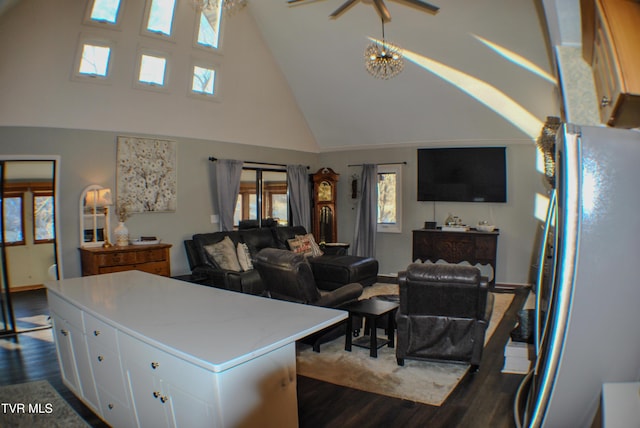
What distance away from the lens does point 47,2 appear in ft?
14.5

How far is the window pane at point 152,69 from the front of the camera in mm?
5457

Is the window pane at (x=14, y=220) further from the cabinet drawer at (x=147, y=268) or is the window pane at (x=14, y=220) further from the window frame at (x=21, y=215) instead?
the cabinet drawer at (x=147, y=268)

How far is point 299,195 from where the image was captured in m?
8.10

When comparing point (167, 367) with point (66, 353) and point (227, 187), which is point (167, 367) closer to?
point (66, 353)

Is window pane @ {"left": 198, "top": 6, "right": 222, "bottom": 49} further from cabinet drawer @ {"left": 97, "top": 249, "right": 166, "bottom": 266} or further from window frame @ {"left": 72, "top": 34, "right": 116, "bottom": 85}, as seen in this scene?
cabinet drawer @ {"left": 97, "top": 249, "right": 166, "bottom": 266}

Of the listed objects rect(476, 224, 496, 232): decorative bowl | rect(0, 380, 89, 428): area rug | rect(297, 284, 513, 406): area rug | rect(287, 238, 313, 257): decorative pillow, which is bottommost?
rect(0, 380, 89, 428): area rug

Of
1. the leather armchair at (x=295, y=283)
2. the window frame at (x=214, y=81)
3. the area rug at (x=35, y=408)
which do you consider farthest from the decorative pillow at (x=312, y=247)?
the area rug at (x=35, y=408)

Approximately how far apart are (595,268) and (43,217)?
613cm

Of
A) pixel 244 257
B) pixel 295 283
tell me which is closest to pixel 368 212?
pixel 244 257

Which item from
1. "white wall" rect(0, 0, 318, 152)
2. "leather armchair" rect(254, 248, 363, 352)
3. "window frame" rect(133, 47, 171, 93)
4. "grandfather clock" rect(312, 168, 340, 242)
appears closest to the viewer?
"leather armchair" rect(254, 248, 363, 352)

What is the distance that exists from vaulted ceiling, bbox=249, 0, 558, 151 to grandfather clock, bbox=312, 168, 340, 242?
947 millimetres

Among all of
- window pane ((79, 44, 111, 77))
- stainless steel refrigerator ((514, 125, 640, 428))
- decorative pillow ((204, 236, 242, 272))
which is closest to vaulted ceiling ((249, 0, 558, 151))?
window pane ((79, 44, 111, 77))

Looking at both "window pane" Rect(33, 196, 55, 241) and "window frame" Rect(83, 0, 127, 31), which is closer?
"window frame" Rect(83, 0, 127, 31)

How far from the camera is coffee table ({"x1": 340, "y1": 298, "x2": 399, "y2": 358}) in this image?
379 cm
